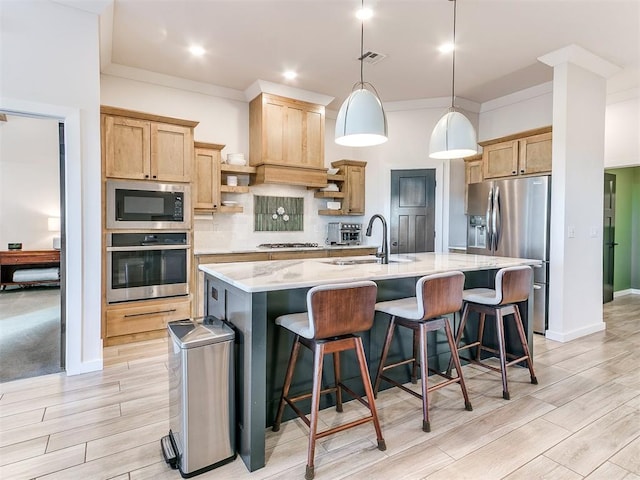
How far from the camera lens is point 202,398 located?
1809mm

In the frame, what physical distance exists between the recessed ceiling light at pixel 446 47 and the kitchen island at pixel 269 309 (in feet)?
7.28

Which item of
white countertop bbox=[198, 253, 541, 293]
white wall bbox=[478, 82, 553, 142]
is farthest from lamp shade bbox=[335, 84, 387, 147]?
white wall bbox=[478, 82, 553, 142]

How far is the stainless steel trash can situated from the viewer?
178 cm

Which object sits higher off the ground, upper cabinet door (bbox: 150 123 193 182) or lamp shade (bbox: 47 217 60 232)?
upper cabinet door (bbox: 150 123 193 182)

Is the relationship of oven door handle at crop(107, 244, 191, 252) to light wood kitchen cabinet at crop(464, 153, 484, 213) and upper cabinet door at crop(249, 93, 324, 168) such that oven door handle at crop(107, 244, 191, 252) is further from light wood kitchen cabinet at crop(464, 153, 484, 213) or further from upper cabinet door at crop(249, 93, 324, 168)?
light wood kitchen cabinet at crop(464, 153, 484, 213)

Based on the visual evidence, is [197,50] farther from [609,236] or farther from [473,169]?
[609,236]

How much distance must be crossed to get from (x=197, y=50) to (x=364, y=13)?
5.77ft

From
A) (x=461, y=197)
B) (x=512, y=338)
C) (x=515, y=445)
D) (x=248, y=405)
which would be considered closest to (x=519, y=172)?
(x=461, y=197)

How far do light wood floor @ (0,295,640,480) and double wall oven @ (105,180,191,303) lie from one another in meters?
0.92

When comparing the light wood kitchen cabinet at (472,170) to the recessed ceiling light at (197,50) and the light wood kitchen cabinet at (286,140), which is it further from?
the recessed ceiling light at (197,50)

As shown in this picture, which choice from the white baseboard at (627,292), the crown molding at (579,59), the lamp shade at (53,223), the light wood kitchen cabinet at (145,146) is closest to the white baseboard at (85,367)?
the lamp shade at (53,223)

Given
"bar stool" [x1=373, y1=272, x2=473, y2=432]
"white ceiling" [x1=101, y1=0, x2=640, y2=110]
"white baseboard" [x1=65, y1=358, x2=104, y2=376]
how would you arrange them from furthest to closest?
"white ceiling" [x1=101, y1=0, x2=640, y2=110] < "white baseboard" [x1=65, y1=358, x2=104, y2=376] < "bar stool" [x1=373, y1=272, x2=473, y2=432]

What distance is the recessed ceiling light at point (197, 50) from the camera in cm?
374

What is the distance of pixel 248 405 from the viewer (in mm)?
1842
